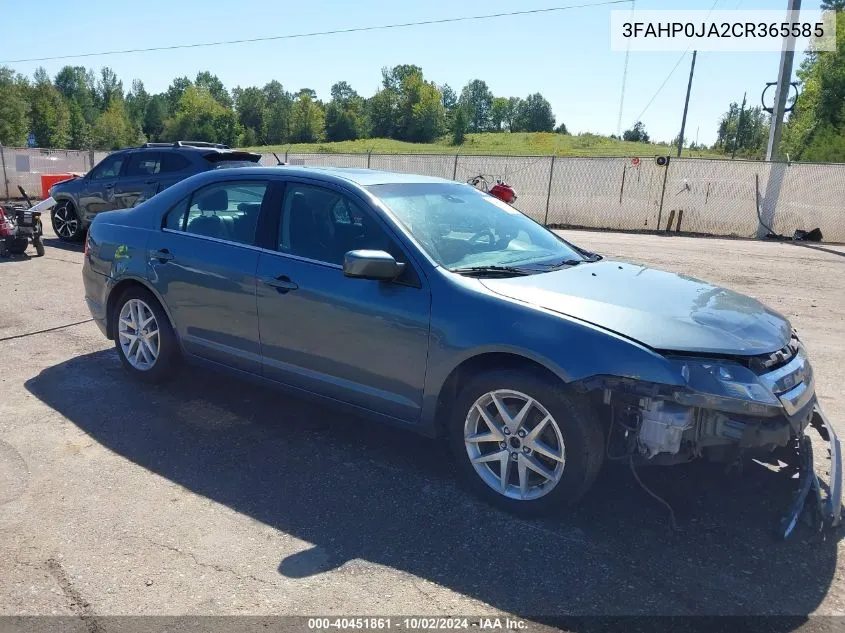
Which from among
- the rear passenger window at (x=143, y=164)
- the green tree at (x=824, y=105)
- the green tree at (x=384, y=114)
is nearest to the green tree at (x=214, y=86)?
the green tree at (x=384, y=114)

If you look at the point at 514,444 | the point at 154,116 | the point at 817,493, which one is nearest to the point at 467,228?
the point at 514,444

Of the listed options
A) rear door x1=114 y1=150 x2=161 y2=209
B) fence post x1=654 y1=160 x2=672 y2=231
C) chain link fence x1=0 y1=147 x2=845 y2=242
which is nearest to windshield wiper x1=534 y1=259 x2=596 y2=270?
rear door x1=114 y1=150 x2=161 y2=209

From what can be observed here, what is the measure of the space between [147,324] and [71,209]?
9.12 m

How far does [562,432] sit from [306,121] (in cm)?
12194

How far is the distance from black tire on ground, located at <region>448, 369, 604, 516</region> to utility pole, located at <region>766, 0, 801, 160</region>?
62.8ft

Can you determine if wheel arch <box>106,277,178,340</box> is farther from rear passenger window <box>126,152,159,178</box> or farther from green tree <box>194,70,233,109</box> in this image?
green tree <box>194,70,233,109</box>

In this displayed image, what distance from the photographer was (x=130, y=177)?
11.7 metres

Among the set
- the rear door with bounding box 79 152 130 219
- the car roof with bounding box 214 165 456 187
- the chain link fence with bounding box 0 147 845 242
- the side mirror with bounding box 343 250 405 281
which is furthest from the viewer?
the chain link fence with bounding box 0 147 845 242

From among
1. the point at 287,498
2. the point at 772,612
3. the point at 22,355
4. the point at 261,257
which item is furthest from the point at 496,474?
the point at 22,355

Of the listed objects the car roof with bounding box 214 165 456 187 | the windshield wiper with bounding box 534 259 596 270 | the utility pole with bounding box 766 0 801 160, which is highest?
the utility pole with bounding box 766 0 801 160

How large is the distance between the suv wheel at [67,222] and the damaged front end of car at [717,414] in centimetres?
1217

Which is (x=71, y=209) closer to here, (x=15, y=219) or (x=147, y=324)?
(x=15, y=219)

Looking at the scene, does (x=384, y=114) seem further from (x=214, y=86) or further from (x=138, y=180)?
(x=138, y=180)

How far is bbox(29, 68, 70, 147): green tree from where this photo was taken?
98625 millimetres
